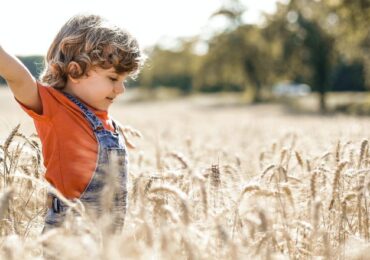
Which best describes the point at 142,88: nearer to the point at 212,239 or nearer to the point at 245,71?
the point at 245,71

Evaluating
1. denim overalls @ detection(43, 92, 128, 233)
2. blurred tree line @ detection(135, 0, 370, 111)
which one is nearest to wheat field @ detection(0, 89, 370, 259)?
denim overalls @ detection(43, 92, 128, 233)

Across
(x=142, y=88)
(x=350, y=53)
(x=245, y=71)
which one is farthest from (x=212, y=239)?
(x=142, y=88)

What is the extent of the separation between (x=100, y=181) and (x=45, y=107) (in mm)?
445

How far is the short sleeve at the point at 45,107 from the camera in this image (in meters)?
2.79

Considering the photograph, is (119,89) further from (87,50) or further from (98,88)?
(87,50)

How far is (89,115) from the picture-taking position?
2.94m

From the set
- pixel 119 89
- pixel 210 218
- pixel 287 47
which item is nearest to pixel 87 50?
pixel 119 89

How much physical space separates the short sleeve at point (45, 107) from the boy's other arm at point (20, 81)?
0.08 feet

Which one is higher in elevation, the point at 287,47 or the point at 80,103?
the point at 287,47

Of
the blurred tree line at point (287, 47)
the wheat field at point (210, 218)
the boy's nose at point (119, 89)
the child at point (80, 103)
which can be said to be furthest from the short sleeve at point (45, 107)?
the blurred tree line at point (287, 47)

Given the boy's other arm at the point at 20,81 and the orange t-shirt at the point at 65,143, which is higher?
the boy's other arm at the point at 20,81

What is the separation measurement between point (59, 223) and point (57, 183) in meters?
0.20

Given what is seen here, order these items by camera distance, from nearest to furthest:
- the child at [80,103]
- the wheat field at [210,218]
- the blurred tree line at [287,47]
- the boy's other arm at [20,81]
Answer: the wheat field at [210,218] < the boy's other arm at [20,81] < the child at [80,103] < the blurred tree line at [287,47]

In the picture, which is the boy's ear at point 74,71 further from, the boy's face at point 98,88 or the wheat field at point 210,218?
the wheat field at point 210,218
